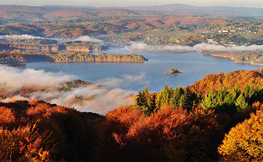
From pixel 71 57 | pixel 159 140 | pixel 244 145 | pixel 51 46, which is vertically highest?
pixel 244 145

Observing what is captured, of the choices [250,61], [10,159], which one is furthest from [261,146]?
[250,61]

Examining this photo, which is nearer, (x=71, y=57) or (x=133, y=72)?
(x=133, y=72)

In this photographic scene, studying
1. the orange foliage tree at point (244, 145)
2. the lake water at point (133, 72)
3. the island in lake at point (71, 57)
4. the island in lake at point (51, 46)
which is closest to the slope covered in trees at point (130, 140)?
the orange foliage tree at point (244, 145)

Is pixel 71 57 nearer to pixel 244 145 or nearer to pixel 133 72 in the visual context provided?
pixel 133 72

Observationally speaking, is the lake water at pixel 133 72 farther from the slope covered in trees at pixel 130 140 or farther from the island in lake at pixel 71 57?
the slope covered in trees at pixel 130 140

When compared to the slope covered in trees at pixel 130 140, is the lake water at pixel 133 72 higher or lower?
lower

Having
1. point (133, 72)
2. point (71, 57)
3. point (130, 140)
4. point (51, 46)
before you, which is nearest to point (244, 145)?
point (130, 140)

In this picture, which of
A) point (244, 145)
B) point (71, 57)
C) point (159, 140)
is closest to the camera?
point (244, 145)

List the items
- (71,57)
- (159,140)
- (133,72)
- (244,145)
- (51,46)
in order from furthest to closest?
(51,46) → (71,57) → (133,72) → (159,140) → (244,145)

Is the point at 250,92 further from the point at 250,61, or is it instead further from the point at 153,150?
the point at 250,61

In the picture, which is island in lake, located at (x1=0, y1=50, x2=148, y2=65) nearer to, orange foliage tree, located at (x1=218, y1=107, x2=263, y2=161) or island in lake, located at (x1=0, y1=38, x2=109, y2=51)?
island in lake, located at (x1=0, y1=38, x2=109, y2=51)

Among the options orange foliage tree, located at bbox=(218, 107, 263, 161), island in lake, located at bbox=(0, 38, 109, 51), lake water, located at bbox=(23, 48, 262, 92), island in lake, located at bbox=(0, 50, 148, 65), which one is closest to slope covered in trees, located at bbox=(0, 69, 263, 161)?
orange foliage tree, located at bbox=(218, 107, 263, 161)

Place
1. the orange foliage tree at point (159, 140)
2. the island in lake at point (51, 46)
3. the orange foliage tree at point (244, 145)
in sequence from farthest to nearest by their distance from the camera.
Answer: the island in lake at point (51, 46) < the orange foliage tree at point (244, 145) < the orange foliage tree at point (159, 140)

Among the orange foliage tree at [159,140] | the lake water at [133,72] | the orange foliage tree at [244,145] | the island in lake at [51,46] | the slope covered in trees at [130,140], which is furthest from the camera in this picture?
the island in lake at [51,46]
